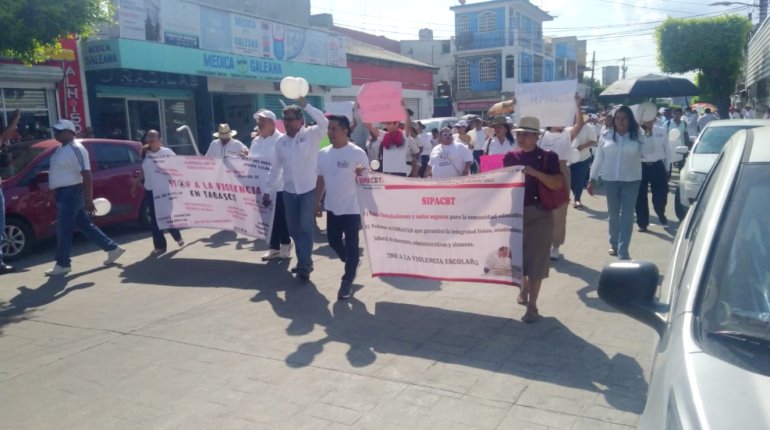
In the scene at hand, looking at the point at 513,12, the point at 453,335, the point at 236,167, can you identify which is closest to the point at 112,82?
the point at 236,167

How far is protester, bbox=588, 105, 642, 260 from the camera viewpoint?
712cm

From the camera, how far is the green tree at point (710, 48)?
25750 millimetres

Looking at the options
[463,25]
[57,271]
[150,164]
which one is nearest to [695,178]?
[150,164]

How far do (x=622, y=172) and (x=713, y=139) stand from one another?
4.64 metres

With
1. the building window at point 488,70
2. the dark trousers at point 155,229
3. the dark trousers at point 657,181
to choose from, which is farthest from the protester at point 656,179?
the building window at point 488,70

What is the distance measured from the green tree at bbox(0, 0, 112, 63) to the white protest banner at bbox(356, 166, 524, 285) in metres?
5.70

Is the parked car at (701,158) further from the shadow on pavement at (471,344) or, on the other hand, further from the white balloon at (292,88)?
the white balloon at (292,88)

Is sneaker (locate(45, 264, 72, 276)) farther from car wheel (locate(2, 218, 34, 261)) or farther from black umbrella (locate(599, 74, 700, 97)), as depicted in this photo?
black umbrella (locate(599, 74, 700, 97))

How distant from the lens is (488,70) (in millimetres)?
Answer: 50562

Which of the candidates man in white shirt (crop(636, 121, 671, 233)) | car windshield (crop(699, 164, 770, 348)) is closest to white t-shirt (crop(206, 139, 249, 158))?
man in white shirt (crop(636, 121, 671, 233))

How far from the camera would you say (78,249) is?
9.73m

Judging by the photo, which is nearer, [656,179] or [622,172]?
[622,172]

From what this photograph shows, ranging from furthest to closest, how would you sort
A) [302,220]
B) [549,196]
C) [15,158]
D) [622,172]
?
[15,158]
[622,172]
[302,220]
[549,196]

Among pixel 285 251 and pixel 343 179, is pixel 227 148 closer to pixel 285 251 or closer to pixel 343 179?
pixel 285 251
